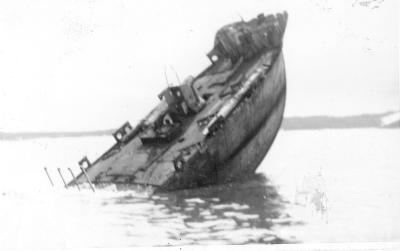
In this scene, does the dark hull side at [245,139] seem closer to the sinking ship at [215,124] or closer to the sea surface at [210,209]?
the sinking ship at [215,124]

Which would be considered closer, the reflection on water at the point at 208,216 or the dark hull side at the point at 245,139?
the reflection on water at the point at 208,216

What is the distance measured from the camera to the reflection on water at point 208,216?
8953mm

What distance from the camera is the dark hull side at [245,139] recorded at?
34.6 ft

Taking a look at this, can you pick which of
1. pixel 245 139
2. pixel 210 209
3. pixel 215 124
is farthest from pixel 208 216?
pixel 245 139

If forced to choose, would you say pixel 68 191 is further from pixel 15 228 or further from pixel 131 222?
pixel 131 222

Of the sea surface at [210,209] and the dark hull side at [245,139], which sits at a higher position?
the dark hull side at [245,139]

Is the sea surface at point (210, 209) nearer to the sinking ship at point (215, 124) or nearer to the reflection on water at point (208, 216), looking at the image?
the reflection on water at point (208, 216)

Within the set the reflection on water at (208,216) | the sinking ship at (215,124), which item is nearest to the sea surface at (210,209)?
the reflection on water at (208,216)

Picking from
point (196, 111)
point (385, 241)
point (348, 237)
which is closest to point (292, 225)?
point (348, 237)

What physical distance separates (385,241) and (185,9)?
6.41 metres

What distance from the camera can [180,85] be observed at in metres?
12.1

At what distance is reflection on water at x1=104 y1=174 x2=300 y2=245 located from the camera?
8953mm

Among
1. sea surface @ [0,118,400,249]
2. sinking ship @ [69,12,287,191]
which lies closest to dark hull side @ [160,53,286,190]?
sinking ship @ [69,12,287,191]

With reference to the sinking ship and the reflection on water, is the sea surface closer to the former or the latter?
the reflection on water
